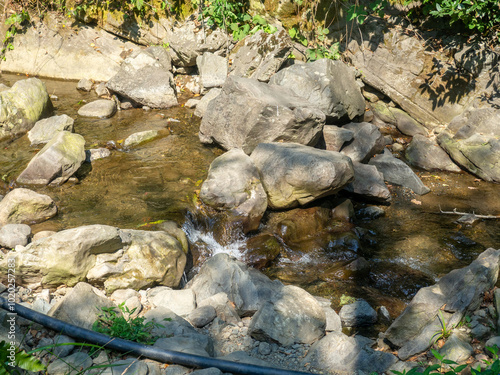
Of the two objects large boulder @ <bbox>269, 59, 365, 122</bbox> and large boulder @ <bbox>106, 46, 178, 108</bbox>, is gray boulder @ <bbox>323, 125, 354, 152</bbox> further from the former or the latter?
large boulder @ <bbox>106, 46, 178, 108</bbox>

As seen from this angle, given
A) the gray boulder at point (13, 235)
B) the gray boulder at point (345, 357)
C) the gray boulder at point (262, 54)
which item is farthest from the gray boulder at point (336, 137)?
the gray boulder at point (13, 235)

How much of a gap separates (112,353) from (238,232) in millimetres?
2693

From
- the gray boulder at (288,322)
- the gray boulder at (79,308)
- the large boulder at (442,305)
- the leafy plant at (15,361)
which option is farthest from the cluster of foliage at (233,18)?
the leafy plant at (15,361)

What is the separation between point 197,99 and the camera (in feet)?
29.8

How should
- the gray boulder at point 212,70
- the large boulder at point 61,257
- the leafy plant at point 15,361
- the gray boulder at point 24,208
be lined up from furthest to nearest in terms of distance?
the gray boulder at point 212,70, the gray boulder at point 24,208, the large boulder at point 61,257, the leafy plant at point 15,361

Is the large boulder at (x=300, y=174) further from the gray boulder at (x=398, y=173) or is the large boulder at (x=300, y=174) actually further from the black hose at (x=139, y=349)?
the black hose at (x=139, y=349)

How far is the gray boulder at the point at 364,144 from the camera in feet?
23.0

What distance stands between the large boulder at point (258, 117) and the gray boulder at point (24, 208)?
287cm

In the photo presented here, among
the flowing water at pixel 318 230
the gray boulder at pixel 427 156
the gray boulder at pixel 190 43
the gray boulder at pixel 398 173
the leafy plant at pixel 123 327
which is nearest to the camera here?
the leafy plant at pixel 123 327

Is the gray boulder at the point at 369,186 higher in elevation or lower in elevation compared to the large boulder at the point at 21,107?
higher

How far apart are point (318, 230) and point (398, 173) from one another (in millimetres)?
2092

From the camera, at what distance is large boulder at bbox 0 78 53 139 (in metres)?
7.05

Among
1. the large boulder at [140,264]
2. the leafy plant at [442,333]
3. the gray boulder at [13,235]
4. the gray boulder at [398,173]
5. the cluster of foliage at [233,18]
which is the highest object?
the cluster of foliage at [233,18]

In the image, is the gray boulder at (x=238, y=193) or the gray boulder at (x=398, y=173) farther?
the gray boulder at (x=398, y=173)
